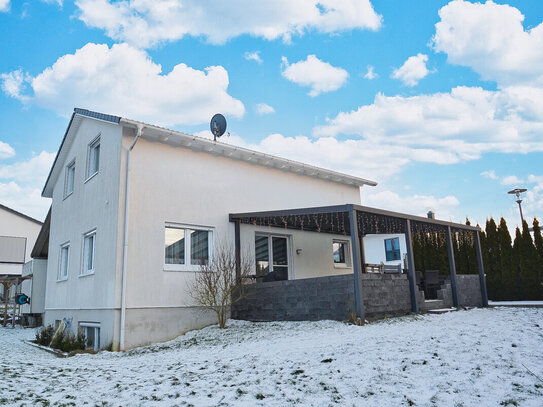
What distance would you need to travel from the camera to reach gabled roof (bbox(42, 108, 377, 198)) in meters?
10.4

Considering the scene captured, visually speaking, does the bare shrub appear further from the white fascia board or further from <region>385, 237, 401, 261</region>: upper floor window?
<region>385, 237, 401, 261</region>: upper floor window

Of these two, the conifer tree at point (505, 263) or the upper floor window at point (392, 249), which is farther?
the upper floor window at point (392, 249)

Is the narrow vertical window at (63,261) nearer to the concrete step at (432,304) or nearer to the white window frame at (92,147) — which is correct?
the white window frame at (92,147)

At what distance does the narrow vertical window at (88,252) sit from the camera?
452 inches

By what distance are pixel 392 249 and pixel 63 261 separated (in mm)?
19274

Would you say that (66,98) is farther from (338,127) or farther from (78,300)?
(338,127)

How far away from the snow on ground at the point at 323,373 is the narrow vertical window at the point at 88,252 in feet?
13.0

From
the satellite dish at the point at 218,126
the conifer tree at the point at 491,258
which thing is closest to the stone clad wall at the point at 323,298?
the satellite dish at the point at 218,126

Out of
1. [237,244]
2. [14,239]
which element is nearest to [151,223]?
[237,244]

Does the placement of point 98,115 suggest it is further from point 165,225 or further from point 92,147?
point 165,225

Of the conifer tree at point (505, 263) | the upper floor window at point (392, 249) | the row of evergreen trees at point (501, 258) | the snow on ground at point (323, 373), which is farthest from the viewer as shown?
the upper floor window at point (392, 249)

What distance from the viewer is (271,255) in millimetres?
12906

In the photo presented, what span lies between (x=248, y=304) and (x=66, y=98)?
1259cm

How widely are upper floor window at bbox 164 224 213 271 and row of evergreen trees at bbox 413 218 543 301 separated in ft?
34.7
